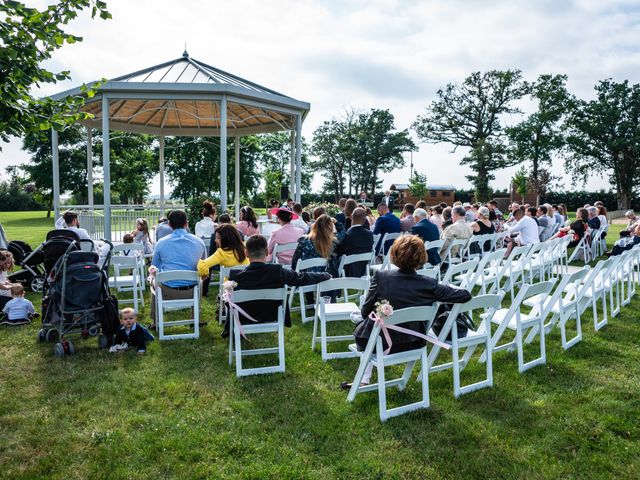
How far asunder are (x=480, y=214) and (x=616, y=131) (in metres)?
40.3

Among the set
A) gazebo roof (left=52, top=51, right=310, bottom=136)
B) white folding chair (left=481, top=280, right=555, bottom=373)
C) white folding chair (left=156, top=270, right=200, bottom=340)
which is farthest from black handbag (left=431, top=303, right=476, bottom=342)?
gazebo roof (left=52, top=51, right=310, bottom=136)

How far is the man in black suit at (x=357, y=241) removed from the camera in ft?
24.0

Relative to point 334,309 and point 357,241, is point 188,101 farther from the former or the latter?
point 334,309

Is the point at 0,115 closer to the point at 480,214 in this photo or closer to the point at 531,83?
the point at 480,214

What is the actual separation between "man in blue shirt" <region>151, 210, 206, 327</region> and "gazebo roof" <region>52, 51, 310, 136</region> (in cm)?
419

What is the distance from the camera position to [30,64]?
470 centimetres

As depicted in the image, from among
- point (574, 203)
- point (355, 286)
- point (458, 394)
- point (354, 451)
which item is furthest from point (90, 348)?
point (574, 203)

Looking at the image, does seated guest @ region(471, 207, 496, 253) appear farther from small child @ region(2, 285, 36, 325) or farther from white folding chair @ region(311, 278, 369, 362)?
small child @ region(2, 285, 36, 325)

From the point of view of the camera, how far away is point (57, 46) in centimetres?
490

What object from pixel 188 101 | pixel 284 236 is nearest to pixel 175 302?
pixel 284 236

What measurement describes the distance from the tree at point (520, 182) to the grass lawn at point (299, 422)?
4139 centimetres

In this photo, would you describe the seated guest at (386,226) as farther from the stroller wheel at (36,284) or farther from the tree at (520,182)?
the tree at (520,182)

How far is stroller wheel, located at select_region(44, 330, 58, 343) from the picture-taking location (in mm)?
5754

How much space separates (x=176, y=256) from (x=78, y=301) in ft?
3.95
